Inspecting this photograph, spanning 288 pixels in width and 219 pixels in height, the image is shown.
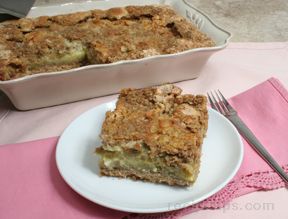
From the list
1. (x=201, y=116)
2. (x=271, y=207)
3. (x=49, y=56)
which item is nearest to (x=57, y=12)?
(x=49, y=56)

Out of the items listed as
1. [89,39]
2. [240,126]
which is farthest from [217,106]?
[89,39]

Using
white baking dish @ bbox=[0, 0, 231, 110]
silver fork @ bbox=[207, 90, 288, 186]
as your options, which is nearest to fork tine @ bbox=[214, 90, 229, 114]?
silver fork @ bbox=[207, 90, 288, 186]

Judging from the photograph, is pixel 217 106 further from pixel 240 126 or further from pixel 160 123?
pixel 160 123

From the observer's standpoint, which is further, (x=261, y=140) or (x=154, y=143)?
(x=261, y=140)

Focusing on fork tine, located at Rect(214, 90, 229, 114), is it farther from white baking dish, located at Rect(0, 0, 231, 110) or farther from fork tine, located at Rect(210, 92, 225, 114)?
white baking dish, located at Rect(0, 0, 231, 110)

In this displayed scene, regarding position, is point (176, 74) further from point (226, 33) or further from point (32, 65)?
point (32, 65)


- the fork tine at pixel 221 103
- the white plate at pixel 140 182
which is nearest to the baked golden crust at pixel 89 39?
the fork tine at pixel 221 103

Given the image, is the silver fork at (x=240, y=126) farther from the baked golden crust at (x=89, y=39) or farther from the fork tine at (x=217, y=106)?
the baked golden crust at (x=89, y=39)
